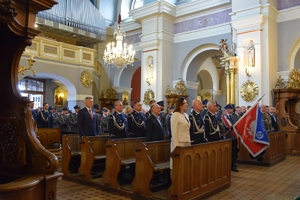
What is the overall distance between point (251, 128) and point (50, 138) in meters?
6.25

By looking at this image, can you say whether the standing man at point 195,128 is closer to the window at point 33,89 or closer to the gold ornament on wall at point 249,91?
the gold ornament on wall at point 249,91

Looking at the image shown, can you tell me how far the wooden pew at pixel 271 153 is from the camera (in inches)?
291

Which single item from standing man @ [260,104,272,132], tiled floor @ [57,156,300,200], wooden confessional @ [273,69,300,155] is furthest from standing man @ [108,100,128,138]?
wooden confessional @ [273,69,300,155]

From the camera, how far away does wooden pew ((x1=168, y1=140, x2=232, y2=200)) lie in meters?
4.05

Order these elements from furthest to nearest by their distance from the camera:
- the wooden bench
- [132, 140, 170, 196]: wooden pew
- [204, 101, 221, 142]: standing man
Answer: the wooden bench < [204, 101, 221, 142]: standing man < [132, 140, 170, 196]: wooden pew

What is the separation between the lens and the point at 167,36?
12664 millimetres

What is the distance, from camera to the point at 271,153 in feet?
24.7

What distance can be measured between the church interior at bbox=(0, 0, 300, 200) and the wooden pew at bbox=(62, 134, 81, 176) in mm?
29

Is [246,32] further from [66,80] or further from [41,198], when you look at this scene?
[41,198]

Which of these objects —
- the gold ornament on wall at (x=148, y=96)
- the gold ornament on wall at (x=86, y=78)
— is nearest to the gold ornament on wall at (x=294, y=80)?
the gold ornament on wall at (x=148, y=96)

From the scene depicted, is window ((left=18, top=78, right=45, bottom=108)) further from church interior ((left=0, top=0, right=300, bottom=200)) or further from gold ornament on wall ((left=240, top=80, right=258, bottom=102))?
gold ornament on wall ((left=240, top=80, right=258, bottom=102))

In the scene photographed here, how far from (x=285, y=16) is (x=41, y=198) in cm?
1044

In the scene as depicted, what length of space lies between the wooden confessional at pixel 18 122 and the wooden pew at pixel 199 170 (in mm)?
2189

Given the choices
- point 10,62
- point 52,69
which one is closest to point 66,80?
point 52,69
